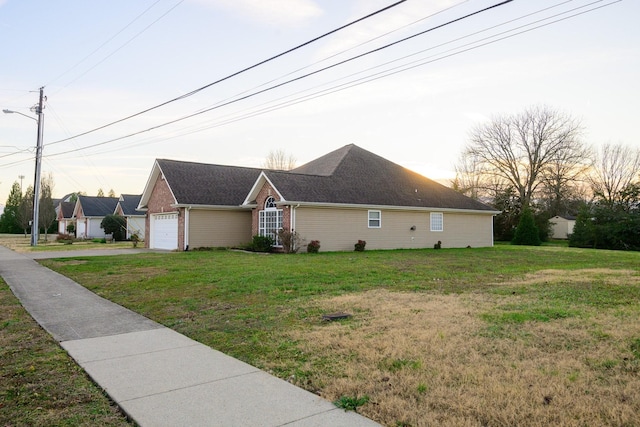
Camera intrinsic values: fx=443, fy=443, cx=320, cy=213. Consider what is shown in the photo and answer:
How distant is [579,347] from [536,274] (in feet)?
26.7

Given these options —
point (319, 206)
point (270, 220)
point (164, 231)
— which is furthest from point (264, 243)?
point (164, 231)

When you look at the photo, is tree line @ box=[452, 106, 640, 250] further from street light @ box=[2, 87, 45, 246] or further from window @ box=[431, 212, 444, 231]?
street light @ box=[2, 87, 45, 246]

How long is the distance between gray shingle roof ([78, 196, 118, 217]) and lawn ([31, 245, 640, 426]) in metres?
38.1

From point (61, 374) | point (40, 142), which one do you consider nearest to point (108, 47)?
point (61, 374)

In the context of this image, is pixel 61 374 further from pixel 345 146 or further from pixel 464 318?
pixel 345 146

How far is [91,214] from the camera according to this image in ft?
152

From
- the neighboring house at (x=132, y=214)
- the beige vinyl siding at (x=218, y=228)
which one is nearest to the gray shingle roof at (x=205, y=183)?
the beige vinyl siding at (x=218, y=228)

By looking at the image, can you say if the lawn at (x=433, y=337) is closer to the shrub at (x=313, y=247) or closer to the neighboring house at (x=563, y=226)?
the shrub at (x=313, y=247)

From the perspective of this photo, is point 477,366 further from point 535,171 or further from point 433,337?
point 535,171

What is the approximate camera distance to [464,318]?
Result: 22.6 ft

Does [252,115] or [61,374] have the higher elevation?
[252,115]

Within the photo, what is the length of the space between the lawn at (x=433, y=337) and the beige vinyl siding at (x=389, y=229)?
9.89 metres

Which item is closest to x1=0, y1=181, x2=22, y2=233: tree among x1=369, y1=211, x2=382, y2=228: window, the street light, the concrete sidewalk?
the street light

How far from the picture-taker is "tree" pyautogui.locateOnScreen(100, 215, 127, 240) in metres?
38.5
